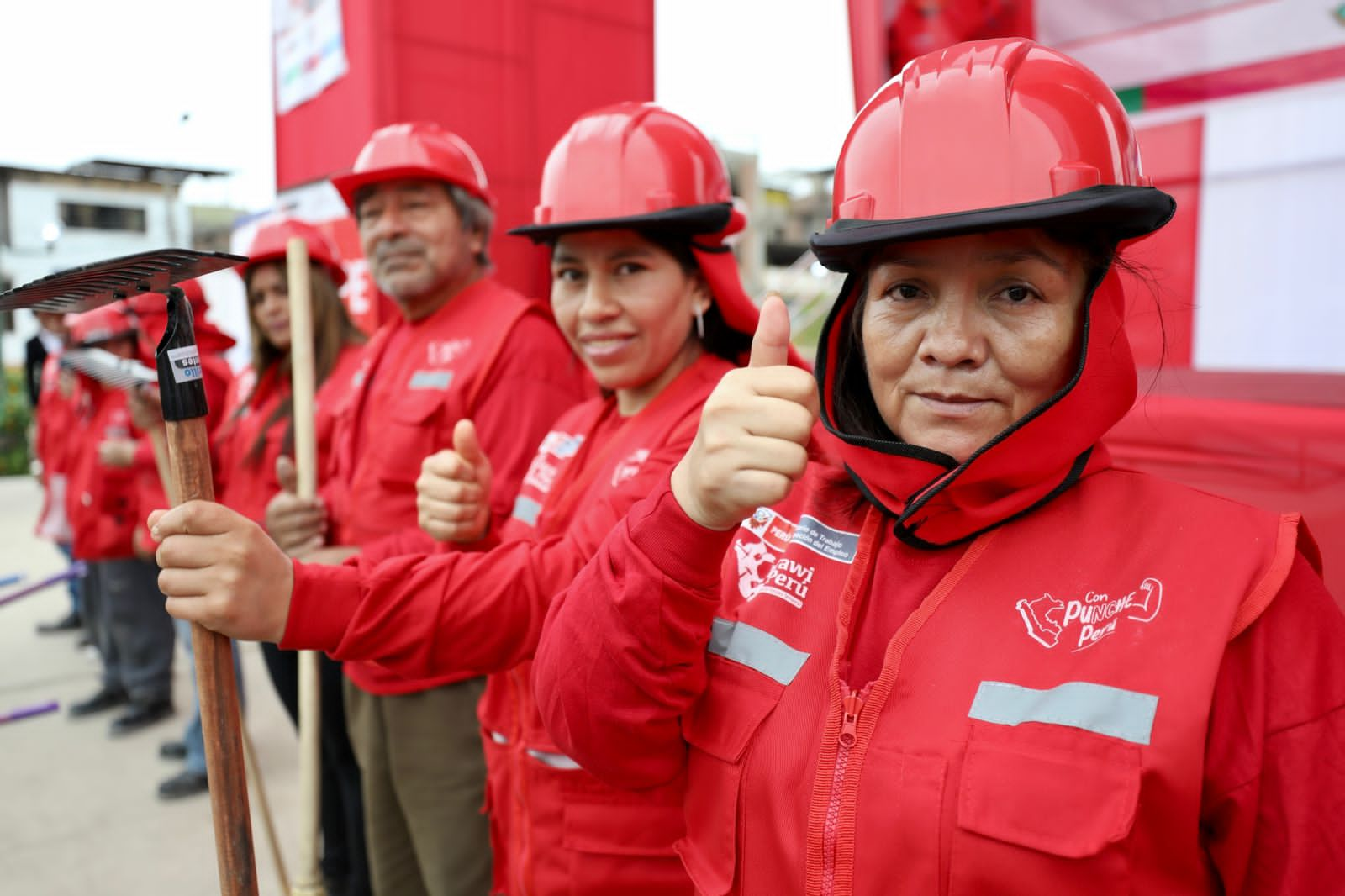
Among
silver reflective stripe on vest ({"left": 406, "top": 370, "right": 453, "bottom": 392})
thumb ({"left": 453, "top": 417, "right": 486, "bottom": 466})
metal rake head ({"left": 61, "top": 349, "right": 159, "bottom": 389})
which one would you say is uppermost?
metal rake head ({"left": 61, "top": 349, "right": 159, "bottom": 389})

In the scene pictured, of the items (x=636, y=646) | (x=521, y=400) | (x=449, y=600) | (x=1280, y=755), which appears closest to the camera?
(x=1280, y=755)

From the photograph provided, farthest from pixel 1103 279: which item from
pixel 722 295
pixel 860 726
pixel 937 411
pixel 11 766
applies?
pixel 11 766

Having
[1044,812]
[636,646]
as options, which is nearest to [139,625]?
[636,646]

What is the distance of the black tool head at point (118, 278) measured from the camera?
1.14 metres

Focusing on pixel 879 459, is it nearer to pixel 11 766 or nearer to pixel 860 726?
pixel 860 726

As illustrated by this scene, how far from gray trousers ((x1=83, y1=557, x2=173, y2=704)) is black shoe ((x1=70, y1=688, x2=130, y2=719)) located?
13.9 inches

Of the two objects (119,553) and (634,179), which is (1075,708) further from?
(119,553)

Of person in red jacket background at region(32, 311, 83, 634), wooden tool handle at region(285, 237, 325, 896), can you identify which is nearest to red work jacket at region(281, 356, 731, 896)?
wooden tool handle at region(285, 237, 325, 896)

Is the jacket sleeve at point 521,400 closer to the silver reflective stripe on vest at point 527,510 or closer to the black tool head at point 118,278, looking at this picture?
the silver reflective stripe on vest at point 527,510

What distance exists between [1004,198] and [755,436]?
14.6 inches

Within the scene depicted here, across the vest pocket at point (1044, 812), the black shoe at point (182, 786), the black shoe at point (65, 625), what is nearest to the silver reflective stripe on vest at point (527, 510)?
the vest pocket at point (1044, 812)

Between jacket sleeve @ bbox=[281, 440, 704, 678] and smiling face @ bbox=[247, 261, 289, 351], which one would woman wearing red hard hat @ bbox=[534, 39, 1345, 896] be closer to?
jacket sleeve @ bbox=[281, 440, 704, 678]

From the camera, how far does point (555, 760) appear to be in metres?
1.65

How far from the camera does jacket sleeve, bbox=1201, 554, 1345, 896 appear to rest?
0.84m
